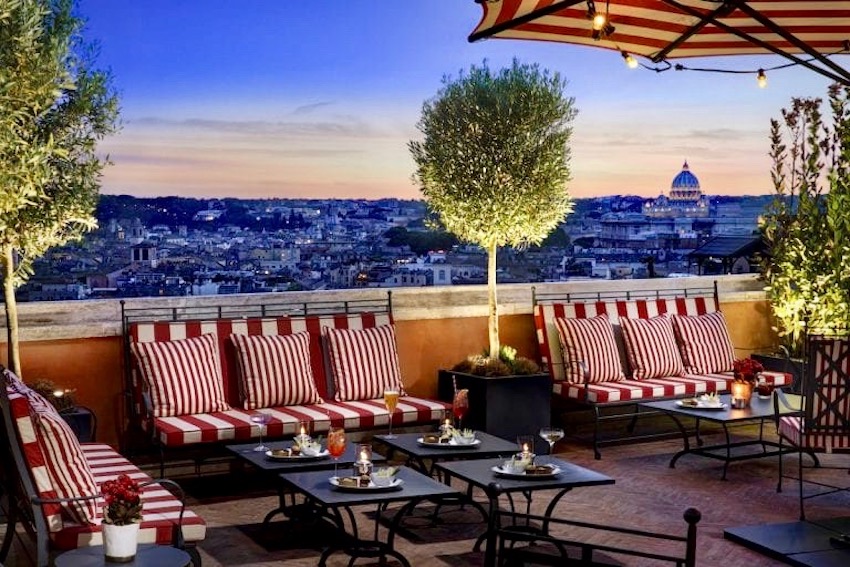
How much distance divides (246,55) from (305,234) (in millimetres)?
1983

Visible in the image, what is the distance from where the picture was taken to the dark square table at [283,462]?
22.4 feet

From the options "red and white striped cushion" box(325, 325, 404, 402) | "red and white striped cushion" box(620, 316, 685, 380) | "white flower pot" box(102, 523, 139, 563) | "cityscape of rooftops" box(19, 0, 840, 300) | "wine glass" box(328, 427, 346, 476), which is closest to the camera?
"white flower pot" box(102, 523, 139, 563)

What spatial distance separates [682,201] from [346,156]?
4.03 metres

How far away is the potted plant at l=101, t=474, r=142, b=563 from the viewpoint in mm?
4688

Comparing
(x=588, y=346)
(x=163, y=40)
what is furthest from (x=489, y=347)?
(x=163, y=40)

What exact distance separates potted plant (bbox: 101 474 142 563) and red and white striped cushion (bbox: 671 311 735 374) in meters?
6.93

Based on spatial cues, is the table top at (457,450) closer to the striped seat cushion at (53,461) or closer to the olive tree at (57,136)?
the striped seat cushion at (53,461)

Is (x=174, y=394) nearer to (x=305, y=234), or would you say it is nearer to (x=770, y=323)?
(x=305, y=234)

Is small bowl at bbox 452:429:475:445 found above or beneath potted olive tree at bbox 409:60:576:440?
beneath

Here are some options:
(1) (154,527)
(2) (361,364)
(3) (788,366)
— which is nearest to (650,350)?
(3) (788,366)

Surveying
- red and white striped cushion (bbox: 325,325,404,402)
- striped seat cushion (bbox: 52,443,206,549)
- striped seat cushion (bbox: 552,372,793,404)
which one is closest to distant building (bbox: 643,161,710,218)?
striped seat cushion (bbox: 552,372,793,404)

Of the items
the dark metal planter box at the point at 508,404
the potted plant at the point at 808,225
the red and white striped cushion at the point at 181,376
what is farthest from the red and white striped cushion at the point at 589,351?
the red and white striped cushion at the point at 181,376

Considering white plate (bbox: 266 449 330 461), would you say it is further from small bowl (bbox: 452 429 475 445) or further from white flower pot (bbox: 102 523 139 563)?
white flower pot (bbox: 102 523 139 563)

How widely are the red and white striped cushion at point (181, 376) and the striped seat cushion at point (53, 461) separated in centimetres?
287
